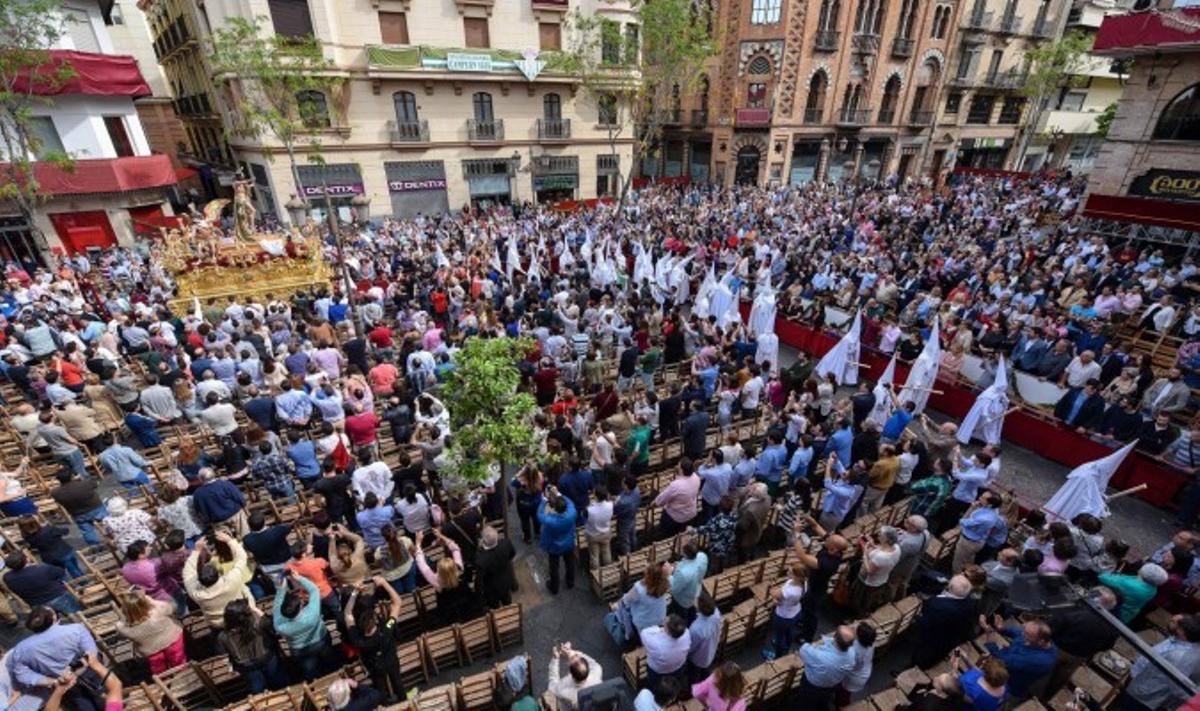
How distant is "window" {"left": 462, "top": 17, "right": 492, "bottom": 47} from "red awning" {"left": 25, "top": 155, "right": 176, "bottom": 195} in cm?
1556

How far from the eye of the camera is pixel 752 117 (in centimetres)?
3703

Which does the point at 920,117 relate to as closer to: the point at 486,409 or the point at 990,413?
the point at 990,413

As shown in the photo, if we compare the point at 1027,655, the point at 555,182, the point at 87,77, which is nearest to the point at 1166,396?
the point at 1027,655

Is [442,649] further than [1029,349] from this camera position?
No

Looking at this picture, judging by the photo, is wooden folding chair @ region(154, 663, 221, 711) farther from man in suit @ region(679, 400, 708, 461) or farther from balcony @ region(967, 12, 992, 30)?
balcony @ region(967, 12, 992, 30)

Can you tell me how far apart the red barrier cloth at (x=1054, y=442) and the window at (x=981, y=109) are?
42179 millimetres

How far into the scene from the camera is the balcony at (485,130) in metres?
30.6

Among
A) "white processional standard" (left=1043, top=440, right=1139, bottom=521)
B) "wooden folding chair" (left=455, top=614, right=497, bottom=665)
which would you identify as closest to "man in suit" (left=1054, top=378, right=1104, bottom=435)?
"white processional standard" (left=1043, top=440, right=1139, bottom=521)

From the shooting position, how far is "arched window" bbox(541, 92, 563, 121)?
32406 mm

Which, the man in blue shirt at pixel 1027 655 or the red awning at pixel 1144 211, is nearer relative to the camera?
the man in blue shirt at pixel 1027 655

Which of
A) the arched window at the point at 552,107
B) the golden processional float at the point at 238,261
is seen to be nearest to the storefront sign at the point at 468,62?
the arched window at the point at 552,107

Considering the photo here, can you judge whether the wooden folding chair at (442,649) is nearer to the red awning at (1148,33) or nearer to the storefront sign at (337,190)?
the red awning at (1148,33)

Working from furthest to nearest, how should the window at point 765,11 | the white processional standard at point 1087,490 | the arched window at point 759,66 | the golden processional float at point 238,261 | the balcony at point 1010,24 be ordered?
the balcony at point 1010,24, the arched window at point 759,66, the window at point 765,11, the golden processional float at point 238,261, the white processional standard at point 1087,490

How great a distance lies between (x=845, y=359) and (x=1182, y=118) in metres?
17.9
